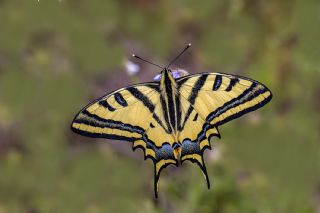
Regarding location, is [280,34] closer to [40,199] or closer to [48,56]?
[48,56]

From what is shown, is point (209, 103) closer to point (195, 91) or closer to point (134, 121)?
point (195, 91)

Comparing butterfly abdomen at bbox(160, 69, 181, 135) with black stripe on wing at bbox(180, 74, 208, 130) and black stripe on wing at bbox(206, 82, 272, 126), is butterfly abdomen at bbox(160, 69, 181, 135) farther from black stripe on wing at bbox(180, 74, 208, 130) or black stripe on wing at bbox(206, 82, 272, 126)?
black stripe on wing at bbox(206, 82, 272, 126)

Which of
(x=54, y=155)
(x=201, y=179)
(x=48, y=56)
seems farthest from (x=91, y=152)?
(x=201, y=179)

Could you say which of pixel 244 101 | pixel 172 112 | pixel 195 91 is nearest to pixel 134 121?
pixel 172 112

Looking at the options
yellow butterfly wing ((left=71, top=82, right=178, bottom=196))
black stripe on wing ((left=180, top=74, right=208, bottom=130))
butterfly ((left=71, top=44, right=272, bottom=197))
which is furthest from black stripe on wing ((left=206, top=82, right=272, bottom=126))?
yellow butterfly wing ((left=71, top=82, right=178, bottom=196))

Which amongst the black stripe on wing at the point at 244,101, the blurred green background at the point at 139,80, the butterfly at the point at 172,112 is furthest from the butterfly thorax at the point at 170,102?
the blurred green background at the point at 139,80

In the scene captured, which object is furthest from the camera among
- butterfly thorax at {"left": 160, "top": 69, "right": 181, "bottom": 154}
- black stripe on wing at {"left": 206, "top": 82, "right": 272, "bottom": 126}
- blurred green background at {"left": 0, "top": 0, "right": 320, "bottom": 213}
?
blurred green background at {"left": 0, "top": 0, "right": 320, "bottom": 213}
